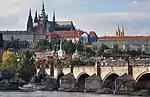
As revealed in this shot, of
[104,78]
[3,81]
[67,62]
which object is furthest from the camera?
[67,62]

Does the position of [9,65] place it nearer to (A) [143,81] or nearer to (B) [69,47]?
(A) [143,81]

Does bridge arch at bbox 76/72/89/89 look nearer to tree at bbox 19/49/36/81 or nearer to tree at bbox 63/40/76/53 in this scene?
tree at bbox 19/49/36/81

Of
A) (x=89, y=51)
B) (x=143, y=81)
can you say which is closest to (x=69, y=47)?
(x=89, y=51)

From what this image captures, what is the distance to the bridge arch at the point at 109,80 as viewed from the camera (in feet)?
269

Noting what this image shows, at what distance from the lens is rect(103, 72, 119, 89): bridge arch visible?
82062 millimetres

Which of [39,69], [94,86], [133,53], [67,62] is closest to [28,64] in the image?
[39,69]

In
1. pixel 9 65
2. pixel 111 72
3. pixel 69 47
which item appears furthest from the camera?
pixel 69 47

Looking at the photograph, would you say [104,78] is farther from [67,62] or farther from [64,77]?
[67,62]

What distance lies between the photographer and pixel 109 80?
3393 inches

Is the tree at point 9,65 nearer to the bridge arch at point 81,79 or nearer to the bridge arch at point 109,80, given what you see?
the bridge arch at point 81,79

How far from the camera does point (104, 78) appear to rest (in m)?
82.4

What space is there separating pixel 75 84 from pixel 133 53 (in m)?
93.4

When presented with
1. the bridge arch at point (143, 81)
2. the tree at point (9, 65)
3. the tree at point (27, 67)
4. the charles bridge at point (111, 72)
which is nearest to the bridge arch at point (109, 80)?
the charles bridge at point (111, 72)

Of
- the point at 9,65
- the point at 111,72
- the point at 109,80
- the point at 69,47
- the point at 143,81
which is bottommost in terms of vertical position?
the point at 143,81
